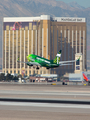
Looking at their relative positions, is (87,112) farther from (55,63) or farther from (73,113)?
(55,63)

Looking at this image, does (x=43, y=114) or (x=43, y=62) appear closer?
(x=43, y=114)

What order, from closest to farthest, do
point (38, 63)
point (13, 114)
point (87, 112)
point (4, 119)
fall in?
point (4, 119), point (13, 114), point (87, 112), point (38, 63)

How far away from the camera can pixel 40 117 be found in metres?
38.3

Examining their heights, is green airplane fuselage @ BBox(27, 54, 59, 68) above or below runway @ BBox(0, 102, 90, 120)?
above

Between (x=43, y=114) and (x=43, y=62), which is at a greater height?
(x=43, y=62)

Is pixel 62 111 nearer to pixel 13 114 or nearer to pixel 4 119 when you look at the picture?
pixel 13 114

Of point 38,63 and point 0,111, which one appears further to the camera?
point 38,63

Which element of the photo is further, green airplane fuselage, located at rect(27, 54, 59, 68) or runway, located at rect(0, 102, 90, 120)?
green airplane fuselage, located at rect(27, 54, 59, 68)

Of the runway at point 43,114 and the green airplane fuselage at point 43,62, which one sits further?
the green airplane fuselage at point 43,62

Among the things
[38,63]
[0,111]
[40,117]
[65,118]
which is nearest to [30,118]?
[40,117]

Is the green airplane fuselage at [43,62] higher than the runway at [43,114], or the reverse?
the green airplane fuselage at [43,62]

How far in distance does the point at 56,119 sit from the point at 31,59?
429 ft

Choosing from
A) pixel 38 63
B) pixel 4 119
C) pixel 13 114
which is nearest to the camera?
pixel 4 119

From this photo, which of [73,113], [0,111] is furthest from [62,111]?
[0,111]
